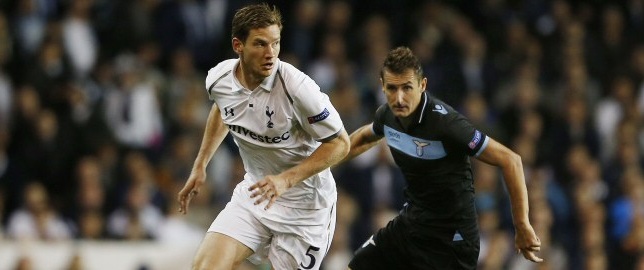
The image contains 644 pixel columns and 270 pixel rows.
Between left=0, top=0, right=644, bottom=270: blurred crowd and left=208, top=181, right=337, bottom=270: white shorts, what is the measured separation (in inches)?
182

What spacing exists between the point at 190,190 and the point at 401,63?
A: 148cm

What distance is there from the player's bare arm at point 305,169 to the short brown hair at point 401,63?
504 millimetres

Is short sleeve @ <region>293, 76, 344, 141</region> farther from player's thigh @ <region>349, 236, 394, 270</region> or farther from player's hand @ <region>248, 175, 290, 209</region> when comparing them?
player's thigh @ <region>349, 236, 394, 270</region>

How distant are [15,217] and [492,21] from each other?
7.19 metres

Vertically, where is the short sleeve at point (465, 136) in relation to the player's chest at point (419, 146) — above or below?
above

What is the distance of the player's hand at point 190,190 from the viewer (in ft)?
24.9

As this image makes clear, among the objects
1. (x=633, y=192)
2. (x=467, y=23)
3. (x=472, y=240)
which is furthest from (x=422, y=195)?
(x=467, y=23)

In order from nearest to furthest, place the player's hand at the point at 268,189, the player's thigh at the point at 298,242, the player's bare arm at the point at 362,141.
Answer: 1. the player's hand at the point at 268,189
2. the player's thigh at the point at 298,242
3. the player's bare arm at the point at 362,141

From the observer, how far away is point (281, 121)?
23.6 feet

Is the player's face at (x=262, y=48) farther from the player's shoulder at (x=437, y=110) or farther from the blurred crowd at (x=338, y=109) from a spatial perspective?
the blurred crowd at (x=338, y=109)

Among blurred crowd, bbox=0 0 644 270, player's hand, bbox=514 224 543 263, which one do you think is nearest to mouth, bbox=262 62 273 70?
player's hand, bbox=514 224 543 263

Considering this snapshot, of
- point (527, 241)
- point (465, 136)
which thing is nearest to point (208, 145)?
point (465, 136)

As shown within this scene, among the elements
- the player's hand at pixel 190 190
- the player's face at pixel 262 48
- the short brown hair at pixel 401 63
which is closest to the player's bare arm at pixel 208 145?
the player's hand at pixel 190 190

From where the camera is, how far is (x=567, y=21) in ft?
54.3
